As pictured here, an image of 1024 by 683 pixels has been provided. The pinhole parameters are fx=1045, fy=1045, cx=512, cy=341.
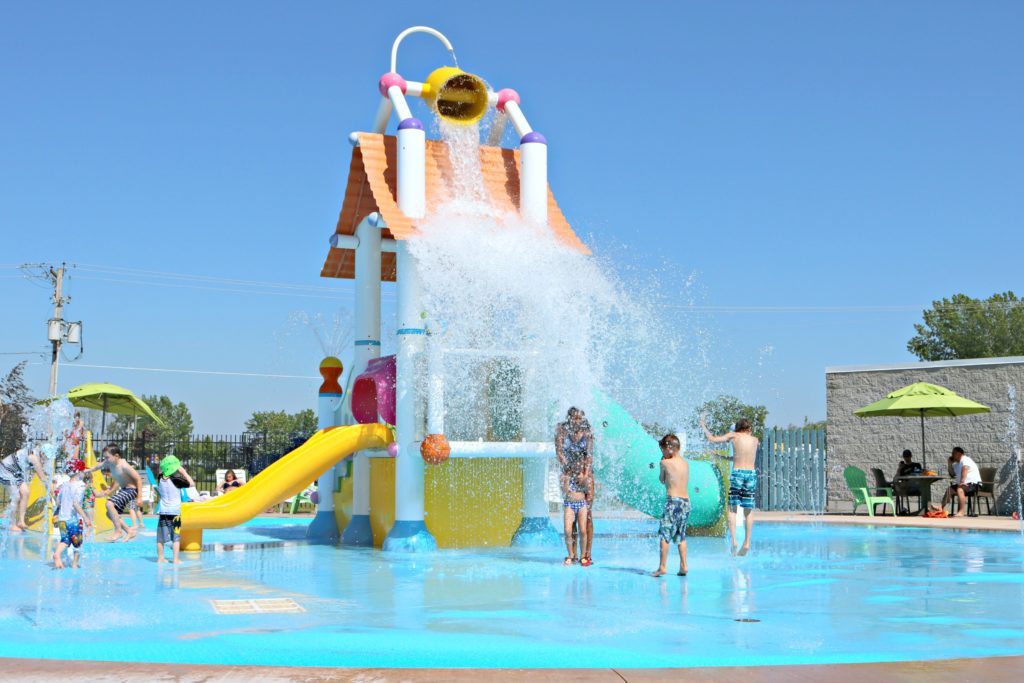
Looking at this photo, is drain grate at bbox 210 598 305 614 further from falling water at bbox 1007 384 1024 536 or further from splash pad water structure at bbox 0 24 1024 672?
falling water at bbox 1007 384 1024 536

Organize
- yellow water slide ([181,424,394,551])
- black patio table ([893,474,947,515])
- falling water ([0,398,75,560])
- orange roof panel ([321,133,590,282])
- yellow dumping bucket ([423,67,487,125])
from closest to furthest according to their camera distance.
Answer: yellow water slide ([181,424,394,551]) → orange roof panel ([321,133,590,282]) → yellow dumping bucket ([423,67,487,125]) → falling water ([0,398,75,560]) → black patio table ([893,474,947,515])

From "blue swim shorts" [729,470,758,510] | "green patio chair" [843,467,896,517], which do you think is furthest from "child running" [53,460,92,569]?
"green patio chair" [843,467,896,517]

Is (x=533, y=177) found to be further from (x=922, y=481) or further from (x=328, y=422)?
(x=922, y=481)

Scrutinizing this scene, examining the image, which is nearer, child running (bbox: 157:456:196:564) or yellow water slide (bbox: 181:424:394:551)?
child running (bbox: 157:456:196:564)

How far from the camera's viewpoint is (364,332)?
14.6 m

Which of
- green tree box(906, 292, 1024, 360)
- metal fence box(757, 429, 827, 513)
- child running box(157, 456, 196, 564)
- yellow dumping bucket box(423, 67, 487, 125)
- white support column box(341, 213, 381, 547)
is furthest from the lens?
green tree box(906, 292, 1024, 360)

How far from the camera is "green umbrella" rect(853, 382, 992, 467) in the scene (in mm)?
20188

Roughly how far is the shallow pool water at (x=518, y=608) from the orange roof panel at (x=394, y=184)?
418 centimetres

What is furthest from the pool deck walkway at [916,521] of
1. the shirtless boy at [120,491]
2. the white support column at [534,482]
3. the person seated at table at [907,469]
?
the shirtless boy at [120,491]

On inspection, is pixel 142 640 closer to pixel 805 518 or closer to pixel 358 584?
pixel 358 584

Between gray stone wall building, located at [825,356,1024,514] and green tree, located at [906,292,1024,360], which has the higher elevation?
green tree, located at [906,292,1024,360]

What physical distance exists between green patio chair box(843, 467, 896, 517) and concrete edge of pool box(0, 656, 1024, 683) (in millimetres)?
16388

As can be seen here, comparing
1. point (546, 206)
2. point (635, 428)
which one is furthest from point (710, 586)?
point (546, 206)

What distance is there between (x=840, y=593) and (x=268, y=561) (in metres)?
6.45
